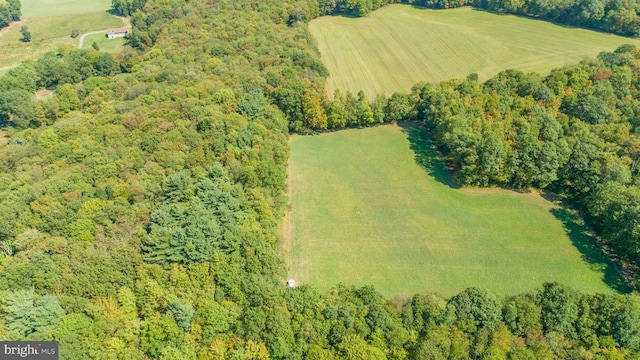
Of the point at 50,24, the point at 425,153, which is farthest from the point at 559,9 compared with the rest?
the point at 50,24

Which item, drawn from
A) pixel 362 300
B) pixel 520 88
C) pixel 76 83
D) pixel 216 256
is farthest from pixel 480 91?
pixel 76 83

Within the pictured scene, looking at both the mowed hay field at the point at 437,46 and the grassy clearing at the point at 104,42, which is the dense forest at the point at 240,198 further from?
the grassy clearing at the point at 104,42

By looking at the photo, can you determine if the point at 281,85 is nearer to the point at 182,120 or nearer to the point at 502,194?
the point at 182,120

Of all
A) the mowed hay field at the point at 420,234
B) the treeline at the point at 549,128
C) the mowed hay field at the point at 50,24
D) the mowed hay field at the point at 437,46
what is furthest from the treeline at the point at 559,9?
the mowed hay field at the point at 50,24

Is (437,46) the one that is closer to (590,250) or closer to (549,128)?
(549,128)

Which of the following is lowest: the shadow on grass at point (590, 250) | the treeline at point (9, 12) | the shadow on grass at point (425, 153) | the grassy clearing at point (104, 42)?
the shadow on grass at point (590, 250)

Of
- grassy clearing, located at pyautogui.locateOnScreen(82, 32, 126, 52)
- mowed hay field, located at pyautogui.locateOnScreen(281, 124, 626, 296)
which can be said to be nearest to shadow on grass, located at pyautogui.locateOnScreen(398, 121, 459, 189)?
mowed hay field, located at pyautogui.locateOnScreen(281, 124, 626, 296)
